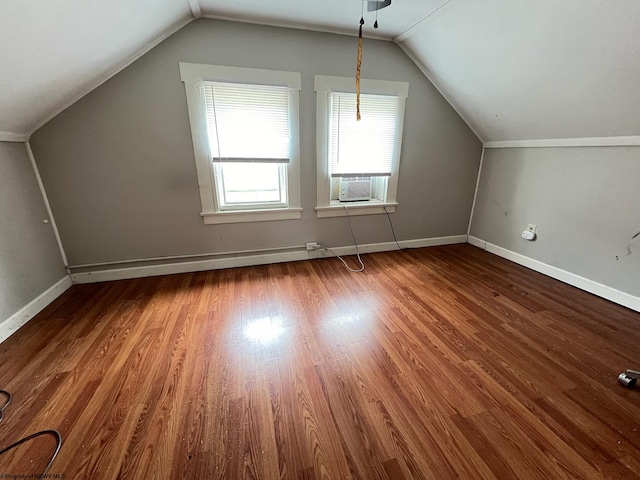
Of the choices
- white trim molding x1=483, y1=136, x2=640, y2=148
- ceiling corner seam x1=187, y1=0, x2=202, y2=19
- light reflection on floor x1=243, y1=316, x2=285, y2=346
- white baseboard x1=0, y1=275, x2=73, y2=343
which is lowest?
light reflection on floor x1=243, y1=316, x2=285, y2=346

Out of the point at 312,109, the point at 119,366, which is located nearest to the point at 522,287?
the point at 312,109

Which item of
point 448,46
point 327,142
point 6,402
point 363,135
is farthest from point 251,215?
point 448,46

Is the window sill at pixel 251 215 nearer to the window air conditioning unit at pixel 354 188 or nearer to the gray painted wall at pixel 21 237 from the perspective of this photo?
the window air conditioning unit at pixel 354 188

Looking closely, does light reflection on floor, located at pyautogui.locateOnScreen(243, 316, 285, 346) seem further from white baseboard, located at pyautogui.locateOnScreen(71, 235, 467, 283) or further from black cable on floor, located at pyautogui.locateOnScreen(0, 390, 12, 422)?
black cable on floor, located at pyautogui.locateOnScreen(0, 390, 12, 422)

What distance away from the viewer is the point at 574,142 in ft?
7.66

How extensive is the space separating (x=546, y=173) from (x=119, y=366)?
392 cm

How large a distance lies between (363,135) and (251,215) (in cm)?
148

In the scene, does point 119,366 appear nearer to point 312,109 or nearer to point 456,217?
point 312,109

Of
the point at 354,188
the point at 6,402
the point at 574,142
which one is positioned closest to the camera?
the point at 6,402

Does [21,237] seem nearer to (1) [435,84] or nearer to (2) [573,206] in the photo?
(1) [435,84]

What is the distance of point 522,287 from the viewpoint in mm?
2426

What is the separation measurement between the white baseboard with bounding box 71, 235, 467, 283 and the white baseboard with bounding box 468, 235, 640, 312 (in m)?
0.69

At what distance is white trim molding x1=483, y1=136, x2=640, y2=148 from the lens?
6.58 ft

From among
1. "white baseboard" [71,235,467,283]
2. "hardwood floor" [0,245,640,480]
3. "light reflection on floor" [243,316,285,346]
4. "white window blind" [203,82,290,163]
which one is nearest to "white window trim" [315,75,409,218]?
"white window blind" [203,82,290,163]
